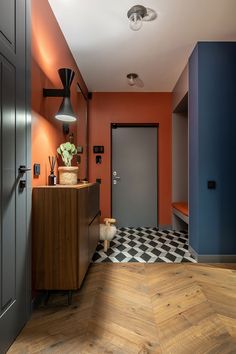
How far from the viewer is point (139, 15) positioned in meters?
2.25

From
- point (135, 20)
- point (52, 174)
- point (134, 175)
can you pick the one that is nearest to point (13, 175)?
→ point (52, 174)

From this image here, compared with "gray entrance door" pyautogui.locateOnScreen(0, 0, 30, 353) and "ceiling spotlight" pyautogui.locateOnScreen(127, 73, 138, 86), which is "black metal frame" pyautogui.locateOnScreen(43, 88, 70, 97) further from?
"ceiling spotlight" pyautogui.locateOnScreen(127, 73, 138, 86)

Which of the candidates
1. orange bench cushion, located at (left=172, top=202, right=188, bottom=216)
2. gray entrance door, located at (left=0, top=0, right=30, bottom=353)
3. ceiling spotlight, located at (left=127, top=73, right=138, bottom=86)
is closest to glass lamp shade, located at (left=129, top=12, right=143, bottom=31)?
gray entrance door, located at (left=0, top=0, right=30, bottom=353)

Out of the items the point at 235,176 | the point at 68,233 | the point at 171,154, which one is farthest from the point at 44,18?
the point at 171,154

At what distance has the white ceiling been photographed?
2219 mm

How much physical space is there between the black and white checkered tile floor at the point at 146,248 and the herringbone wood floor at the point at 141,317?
0.43m

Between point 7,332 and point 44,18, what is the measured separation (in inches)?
95.9

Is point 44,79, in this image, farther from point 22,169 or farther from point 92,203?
point 92,203

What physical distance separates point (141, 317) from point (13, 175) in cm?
133

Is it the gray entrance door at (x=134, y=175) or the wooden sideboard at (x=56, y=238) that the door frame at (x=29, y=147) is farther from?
the gray entrance door at (x=134, y=175)

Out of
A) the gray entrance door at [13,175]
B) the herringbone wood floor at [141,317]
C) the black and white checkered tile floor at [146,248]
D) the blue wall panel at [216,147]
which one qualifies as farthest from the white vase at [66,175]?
the blue wall panel at [216,147]

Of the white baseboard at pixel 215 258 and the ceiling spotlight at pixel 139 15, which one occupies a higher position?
the ceiling spotlight at pixel 139 15

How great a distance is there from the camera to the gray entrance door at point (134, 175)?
455 cm

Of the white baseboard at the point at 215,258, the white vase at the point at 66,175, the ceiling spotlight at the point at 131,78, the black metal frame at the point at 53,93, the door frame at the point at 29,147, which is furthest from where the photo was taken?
the ceiling spotlight at the point at 131,78
